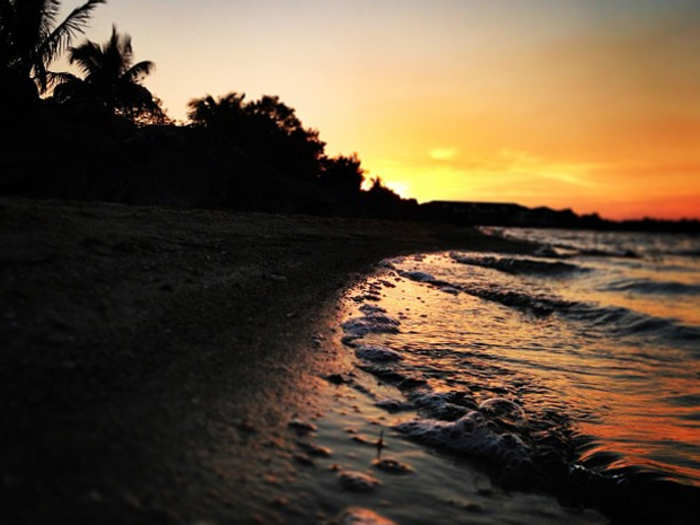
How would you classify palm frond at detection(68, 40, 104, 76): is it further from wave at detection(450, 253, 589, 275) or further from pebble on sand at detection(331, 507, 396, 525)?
pebble on sand at detection(331, 507, 396, 525)

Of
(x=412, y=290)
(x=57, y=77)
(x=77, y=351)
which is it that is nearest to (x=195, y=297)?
(x=77, y=351)

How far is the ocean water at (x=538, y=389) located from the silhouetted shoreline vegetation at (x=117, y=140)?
857 centimetres

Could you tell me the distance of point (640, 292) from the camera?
571 inches

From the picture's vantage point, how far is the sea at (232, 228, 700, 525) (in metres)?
2.29

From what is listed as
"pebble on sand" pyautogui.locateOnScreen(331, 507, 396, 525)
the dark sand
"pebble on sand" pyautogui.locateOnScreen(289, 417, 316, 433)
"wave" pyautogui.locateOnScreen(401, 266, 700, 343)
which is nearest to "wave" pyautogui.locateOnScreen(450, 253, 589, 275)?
"wave" pyautogui.locateOnScreen(401, 266, 700, 343)

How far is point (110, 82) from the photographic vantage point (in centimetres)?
1952

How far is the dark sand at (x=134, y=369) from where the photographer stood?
1.74 m

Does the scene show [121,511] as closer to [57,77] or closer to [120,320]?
[120,320]

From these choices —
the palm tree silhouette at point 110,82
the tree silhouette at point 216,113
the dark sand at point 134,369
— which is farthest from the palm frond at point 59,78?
the dark sand at point 134,369

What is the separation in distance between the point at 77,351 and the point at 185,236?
3.96 meters

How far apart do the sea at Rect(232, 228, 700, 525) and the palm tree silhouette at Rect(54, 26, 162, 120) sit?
15.1 metres

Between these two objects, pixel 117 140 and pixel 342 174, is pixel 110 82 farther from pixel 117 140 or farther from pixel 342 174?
pixel 342 174

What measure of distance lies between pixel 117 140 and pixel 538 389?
1391 cm

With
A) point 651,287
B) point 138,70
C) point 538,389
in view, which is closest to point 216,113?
point 138,70
